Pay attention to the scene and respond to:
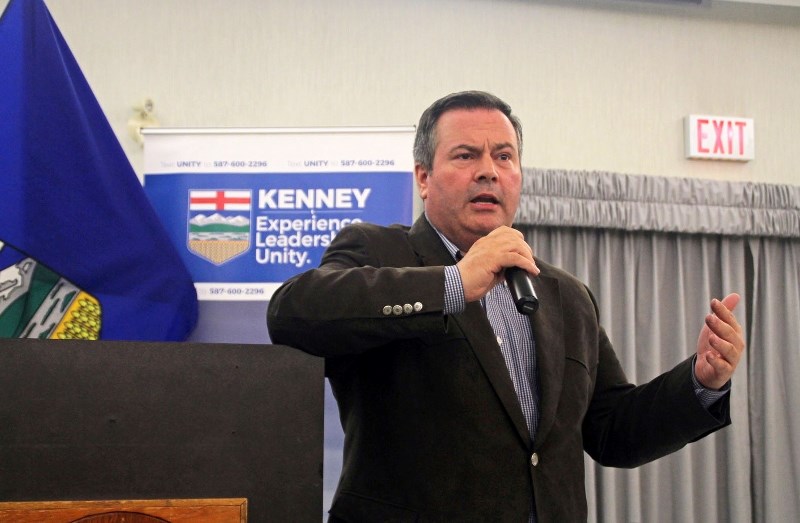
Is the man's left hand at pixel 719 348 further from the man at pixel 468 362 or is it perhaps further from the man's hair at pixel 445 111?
the man's hair at pixel 445 111

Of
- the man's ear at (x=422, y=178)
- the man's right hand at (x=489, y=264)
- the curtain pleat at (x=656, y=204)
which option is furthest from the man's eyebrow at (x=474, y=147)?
the curtain pleat at (x=656, y=204)

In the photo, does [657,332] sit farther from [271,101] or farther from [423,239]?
[423,239]

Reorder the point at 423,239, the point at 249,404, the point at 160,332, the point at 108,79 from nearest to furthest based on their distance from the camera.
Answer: the point at 249,404, the point at 423,239, the point at 160,332, the point at 108,79

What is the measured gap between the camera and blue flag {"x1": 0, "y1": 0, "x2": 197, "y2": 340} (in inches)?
85.4

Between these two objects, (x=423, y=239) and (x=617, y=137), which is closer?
(x=423, y=239)

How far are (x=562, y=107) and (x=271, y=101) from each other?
4.94 ft

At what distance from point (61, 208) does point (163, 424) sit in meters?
1.53

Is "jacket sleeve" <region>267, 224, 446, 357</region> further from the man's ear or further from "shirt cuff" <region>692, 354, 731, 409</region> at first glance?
"shirt cuff" <region>692, 354, 731, 409</region>

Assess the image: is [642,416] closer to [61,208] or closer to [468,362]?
[468,362]

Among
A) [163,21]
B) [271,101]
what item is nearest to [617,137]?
[271,101]

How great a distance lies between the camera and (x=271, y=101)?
3.79m

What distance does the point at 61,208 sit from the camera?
2357mm

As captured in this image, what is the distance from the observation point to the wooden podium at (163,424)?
1.02 meters

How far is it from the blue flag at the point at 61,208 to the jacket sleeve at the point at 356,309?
1.20m
